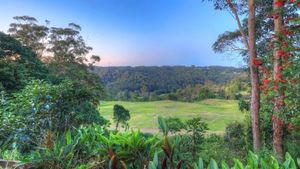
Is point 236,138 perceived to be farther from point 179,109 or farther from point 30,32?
point 179,109

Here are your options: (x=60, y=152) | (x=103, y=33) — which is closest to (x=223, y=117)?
(x=103, y=33)

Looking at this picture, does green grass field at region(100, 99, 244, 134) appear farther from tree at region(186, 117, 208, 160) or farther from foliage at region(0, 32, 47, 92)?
tree at region(186, 117, 208, 160)

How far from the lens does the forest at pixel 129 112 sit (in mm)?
2396

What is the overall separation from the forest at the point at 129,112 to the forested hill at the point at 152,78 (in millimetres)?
24638

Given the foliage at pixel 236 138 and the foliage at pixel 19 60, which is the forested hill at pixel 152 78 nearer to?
the foliage at pixel 19 60

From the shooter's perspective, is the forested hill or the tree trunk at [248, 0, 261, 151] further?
the forested hill

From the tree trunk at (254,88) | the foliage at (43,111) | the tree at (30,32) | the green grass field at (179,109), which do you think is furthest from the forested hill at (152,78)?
the foliage at (43,111)

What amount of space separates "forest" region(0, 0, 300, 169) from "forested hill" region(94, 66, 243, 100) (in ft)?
80.8

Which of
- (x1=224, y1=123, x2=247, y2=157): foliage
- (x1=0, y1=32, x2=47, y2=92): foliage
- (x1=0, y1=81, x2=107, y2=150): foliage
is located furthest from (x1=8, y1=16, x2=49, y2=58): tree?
(x1=0, y1=81, x2=107, y2=150): foliage

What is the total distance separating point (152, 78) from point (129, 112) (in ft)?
143

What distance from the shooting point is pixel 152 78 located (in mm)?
54906

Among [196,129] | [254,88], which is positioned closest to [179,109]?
[196,129]

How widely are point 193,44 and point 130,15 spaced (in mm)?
7645

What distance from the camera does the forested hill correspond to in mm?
51812
